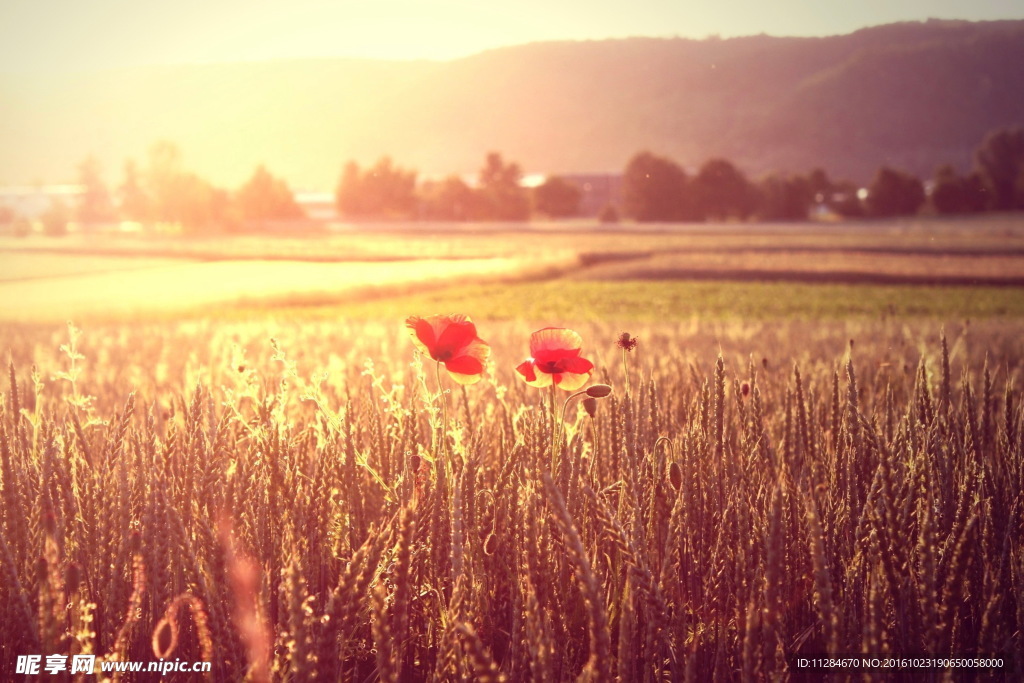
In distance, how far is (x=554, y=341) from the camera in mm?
1688

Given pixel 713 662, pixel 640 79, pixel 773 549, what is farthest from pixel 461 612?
pixel 640 79

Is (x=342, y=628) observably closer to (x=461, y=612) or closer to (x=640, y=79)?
(x=461, y=612)

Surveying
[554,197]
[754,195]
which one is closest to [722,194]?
[754,195]

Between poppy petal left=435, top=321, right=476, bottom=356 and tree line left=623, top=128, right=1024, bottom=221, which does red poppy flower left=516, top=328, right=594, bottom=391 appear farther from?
tree line left=623, top=128, right=1024, bottom=221

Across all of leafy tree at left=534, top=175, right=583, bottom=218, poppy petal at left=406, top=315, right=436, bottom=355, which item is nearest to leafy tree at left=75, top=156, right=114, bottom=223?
leafy tree at left=534, top=175, right=583, bottom=218

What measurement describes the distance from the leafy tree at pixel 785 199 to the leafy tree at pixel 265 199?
36.5 m

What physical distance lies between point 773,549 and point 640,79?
199987mm

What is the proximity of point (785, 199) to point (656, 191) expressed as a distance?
904 centimetres

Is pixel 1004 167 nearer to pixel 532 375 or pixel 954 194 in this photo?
pixel 954 194

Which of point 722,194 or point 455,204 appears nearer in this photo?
point 722,194

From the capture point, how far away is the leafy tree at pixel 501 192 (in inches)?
2554

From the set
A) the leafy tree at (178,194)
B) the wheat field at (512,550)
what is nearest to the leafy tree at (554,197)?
the leafy tree at (178,194)

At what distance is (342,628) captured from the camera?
1376 millimetres

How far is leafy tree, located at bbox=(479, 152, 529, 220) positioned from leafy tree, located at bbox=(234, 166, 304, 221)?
15595 millimetres
